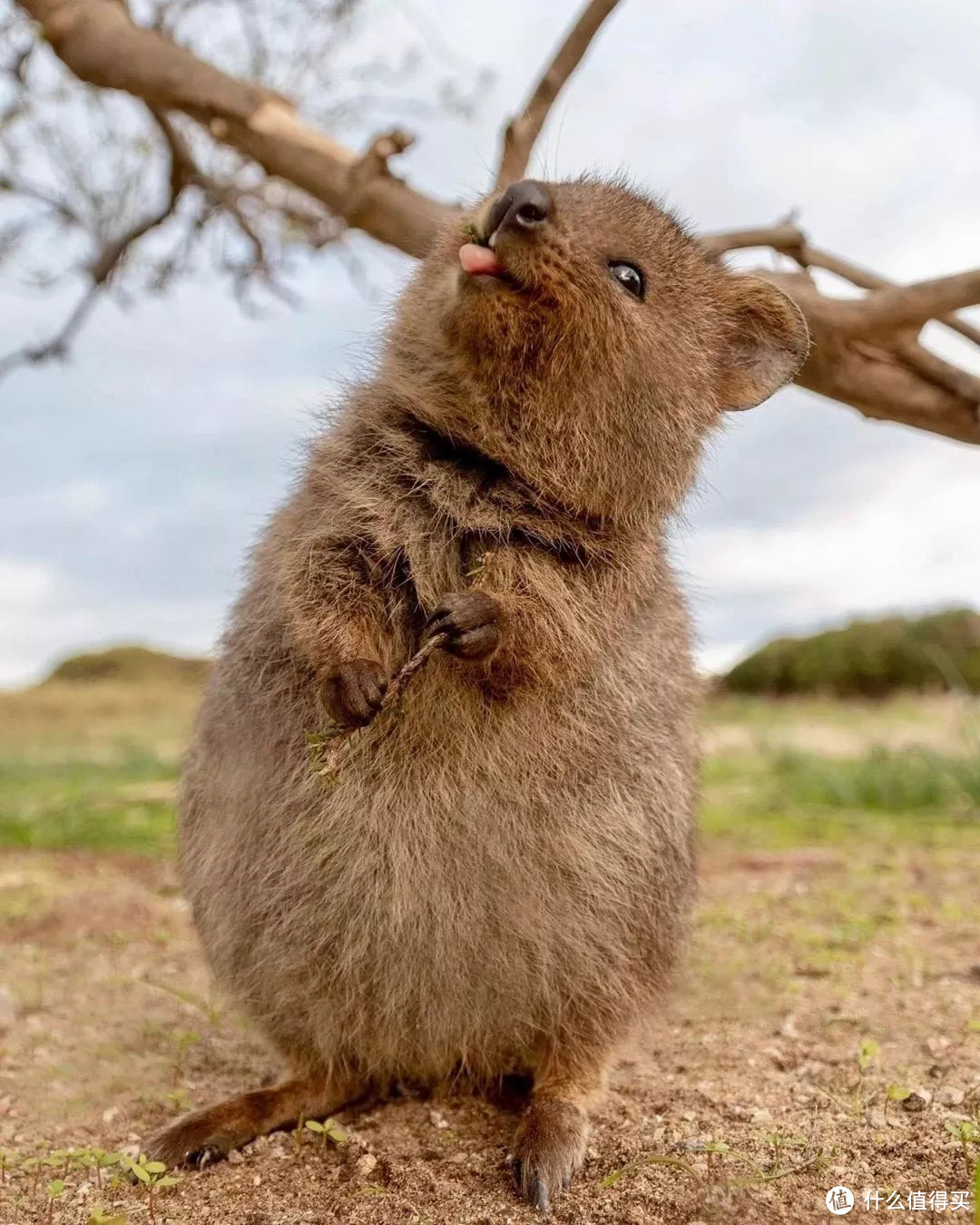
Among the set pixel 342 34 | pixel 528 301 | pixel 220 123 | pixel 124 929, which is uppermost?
pixel 342 34

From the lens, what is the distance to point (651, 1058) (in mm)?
3303

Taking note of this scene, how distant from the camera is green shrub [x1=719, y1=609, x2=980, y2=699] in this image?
18.0 metres

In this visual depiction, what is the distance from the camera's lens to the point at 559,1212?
2.36 meters

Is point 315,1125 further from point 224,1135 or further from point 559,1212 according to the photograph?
point 559,1212

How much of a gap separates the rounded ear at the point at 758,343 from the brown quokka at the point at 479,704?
0.48 ft

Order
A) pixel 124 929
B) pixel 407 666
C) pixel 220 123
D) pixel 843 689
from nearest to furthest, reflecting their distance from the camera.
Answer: pixel 407 666 → pixel 124 929 → pixel 220 123 → pixel 843 689

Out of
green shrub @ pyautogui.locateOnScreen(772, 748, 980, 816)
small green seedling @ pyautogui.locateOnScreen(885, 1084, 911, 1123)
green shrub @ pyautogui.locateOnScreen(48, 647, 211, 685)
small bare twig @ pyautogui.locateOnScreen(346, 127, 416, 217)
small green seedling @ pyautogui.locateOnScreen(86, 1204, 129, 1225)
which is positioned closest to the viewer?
small green seedling @ pyautogui.locateOnScreen(86, 1204, 129, 1225)

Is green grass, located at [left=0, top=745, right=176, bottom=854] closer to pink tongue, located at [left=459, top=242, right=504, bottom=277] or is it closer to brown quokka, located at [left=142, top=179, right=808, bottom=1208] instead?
brown quokka, located at [left=142, top=179, right=808, bottom=1208]

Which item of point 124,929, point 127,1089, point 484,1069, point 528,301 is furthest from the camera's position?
point 124,929

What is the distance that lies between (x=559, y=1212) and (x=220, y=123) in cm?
495

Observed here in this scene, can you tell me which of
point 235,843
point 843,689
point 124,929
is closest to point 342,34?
point 124,929

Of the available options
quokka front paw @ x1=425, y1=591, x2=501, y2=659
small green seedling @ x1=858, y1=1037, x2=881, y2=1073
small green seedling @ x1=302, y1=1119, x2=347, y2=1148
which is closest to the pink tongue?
quokka front paw @ x1=425, y1=591, x2=501, y2=659

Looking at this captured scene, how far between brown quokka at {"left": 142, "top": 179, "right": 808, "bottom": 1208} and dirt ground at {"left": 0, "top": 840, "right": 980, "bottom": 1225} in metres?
0.15

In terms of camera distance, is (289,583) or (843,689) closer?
(289,583)
